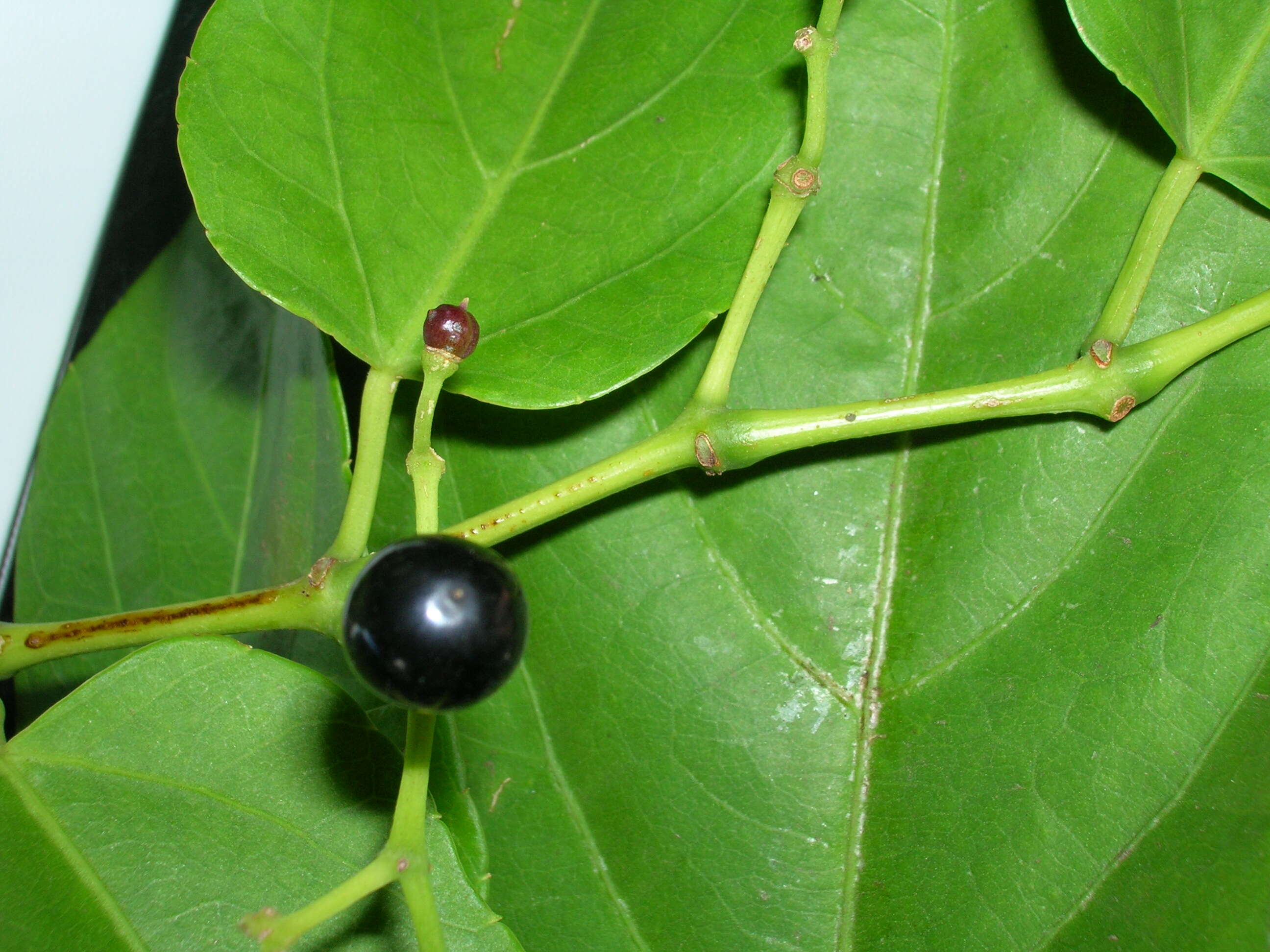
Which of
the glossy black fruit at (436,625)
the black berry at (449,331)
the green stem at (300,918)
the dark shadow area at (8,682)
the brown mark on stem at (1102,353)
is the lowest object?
the green stem at (300,918)

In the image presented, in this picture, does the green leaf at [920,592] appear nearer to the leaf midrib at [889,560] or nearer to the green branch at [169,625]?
the leaf midrib at [889,560]

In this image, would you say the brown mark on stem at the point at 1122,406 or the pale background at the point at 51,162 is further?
the pale background at the point at 51,162

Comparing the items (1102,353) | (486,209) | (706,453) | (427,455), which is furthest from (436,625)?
(1102,353)

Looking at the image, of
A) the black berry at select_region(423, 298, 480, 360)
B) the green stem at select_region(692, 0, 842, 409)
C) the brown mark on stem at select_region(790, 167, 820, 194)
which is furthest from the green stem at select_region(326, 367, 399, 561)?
the brown mark on stem at select_region(790, 167, 820, 194)

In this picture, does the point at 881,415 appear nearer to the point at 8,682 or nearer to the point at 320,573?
the point at 320,573

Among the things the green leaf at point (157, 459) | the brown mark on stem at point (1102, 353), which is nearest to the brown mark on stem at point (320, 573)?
the green leaf at point (157, 459)
